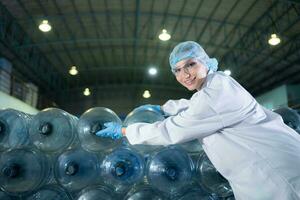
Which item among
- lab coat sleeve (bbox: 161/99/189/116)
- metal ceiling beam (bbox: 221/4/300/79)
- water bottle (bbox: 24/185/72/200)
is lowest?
water bottle (bbox: 24/185/72/200)

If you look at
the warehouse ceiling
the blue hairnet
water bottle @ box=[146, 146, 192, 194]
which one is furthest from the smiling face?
the warehouse ceiling

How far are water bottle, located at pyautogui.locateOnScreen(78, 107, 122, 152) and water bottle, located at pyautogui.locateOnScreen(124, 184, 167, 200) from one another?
0.45 metres

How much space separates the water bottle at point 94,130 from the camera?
282 centimetres

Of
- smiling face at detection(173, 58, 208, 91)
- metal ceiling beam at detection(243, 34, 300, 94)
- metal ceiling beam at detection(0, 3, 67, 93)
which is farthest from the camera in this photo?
metal ceiling beam at detection(243, 34, 300, 94)

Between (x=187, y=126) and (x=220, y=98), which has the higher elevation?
(x=220, y=98)

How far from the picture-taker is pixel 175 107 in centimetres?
240

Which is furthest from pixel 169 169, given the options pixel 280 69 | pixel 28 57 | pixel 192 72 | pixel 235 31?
pixel 280 69

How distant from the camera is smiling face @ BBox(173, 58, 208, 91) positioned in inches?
76.7

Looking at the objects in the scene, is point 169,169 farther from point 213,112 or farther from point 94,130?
point 213,112

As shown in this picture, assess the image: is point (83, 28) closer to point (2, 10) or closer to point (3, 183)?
point (2, 10)

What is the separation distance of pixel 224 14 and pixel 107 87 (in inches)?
422

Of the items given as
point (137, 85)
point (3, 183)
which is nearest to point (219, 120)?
point (3, 183)

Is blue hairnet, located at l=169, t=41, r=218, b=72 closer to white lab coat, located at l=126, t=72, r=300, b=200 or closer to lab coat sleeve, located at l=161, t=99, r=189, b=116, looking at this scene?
white lab coat, located at l=126, t=72, r=300, b=200

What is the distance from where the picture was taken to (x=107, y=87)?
20.3m
